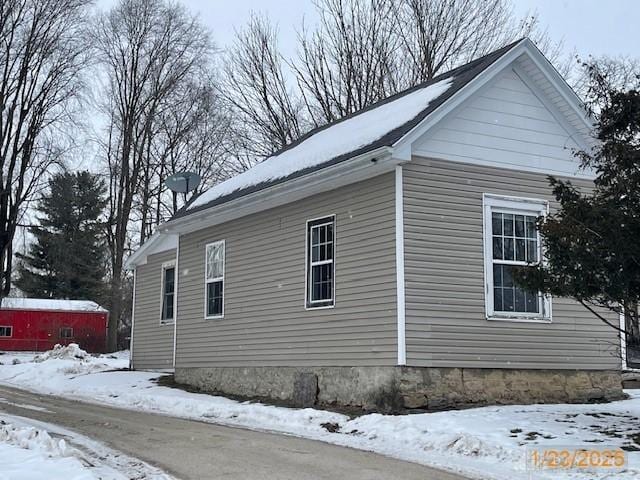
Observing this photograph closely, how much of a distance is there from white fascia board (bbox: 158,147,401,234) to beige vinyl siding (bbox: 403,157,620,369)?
0.59 m

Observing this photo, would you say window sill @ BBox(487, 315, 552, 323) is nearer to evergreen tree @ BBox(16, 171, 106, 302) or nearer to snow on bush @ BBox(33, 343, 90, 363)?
snow on bush @ BBox(33, 343, 90, 363)

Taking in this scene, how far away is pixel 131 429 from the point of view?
10.4 m

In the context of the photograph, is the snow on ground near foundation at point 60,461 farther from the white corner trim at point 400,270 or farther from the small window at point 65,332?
the small window at point 65,332

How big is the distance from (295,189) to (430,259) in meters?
2.96

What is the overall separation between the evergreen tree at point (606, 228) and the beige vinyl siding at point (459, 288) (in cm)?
211

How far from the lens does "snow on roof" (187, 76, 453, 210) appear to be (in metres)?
12.3

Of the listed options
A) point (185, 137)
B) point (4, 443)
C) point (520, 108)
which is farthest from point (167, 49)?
point (4, 443)

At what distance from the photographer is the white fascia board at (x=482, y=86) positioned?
10.9 meters

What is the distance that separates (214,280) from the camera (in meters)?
15.8

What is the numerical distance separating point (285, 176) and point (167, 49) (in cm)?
2451

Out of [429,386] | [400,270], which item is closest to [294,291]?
[400,270]

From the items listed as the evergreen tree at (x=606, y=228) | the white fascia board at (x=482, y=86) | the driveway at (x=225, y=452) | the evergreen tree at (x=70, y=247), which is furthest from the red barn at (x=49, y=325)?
the evergreen tree at (x=606, y=228)

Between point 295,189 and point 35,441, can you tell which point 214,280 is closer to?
point 295,189

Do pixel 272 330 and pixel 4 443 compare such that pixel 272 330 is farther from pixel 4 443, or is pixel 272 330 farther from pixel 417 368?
pixel 4 443
